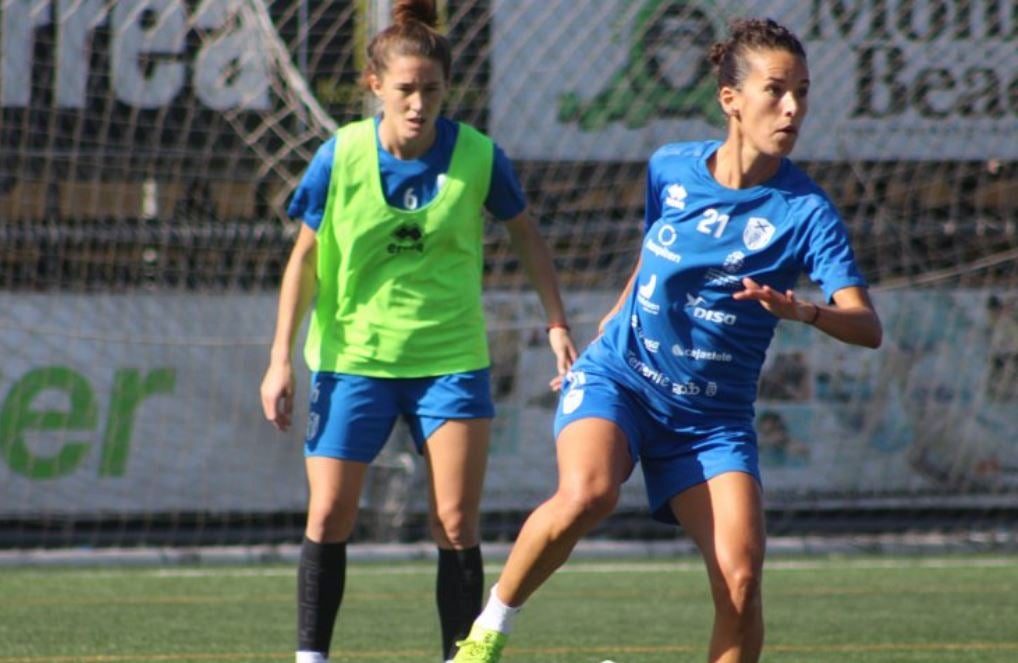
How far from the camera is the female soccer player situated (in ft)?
16.2

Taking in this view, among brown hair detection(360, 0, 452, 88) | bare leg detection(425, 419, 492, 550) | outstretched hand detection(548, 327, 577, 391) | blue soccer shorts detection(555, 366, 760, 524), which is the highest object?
brown hair detection(360, 0, 452, 88)

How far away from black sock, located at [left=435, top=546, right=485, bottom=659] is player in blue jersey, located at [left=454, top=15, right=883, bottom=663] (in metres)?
0.72

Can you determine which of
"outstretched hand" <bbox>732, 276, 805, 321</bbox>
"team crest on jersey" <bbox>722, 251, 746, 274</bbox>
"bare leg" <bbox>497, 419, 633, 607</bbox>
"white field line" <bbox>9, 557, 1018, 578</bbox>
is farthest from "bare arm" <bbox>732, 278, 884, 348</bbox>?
"white field line" <bbox>9, 557, 1018, 578</bbox>

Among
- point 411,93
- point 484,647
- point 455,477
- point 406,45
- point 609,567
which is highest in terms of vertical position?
point 406,45

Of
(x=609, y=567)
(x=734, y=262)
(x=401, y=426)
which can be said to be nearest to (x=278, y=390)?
(x=734, y=262)

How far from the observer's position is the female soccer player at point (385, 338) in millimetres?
4945

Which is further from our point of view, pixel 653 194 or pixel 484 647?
pixel 653 194

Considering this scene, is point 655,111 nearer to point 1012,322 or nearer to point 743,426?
point 1012,322

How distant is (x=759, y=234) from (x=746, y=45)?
1.48 ft

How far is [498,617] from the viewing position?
426 cm

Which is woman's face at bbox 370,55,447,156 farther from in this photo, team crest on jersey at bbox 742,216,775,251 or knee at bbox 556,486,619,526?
knee at bbox 556,486,619,526

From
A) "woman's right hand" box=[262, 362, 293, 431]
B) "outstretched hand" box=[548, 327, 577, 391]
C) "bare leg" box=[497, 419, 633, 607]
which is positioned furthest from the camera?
"outstretched hand" box=[548, 327, 577, 391]

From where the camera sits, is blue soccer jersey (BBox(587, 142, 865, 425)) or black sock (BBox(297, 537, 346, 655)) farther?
black sock (BBox(297, 537, 346, 655))

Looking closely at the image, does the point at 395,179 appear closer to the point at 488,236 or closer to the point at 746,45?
the point at 746,45
